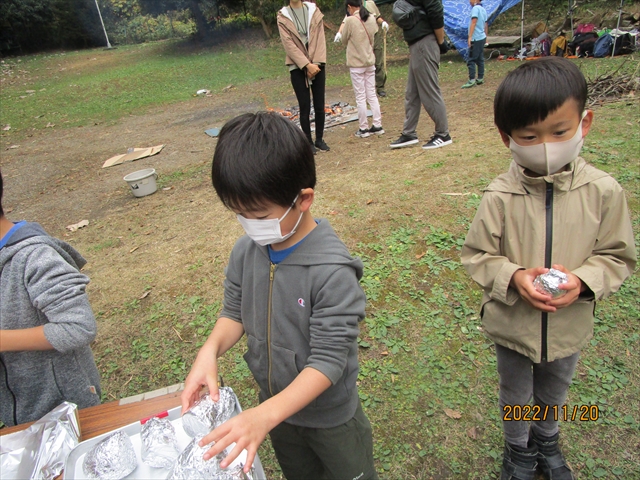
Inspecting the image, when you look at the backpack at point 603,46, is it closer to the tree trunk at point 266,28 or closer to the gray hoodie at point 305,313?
the gray hoodie at point 305,313

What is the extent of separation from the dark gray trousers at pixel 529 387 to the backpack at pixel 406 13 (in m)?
4.58

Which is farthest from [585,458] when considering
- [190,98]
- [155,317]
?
[190,98]

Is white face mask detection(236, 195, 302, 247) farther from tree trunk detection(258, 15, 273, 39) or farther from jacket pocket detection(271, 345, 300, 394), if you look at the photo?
tree trunk detection(258, 15, 273, 39)

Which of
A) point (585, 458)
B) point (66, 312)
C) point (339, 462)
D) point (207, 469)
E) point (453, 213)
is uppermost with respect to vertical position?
point (66, 312)

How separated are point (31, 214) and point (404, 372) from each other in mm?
5543

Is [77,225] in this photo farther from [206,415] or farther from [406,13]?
[206,415]

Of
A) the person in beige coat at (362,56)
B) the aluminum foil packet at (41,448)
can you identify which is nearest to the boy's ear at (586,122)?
the aluminum foil packet at (41,448)

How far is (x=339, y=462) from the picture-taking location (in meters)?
1.48

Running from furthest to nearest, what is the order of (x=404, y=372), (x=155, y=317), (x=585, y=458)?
1. (x=155, y=317)
2. (x=404, y=372)
3. (x=585, y=458)

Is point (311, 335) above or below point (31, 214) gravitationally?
above

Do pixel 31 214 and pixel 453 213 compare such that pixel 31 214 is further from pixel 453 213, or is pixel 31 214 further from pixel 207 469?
pixel 207 469

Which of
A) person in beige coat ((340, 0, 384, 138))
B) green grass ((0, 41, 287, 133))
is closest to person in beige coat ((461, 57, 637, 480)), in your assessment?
person in beige coat ((340, 0, 384, 138))

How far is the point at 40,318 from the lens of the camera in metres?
1.52

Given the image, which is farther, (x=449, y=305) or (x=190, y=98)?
(x=190, y=98)
